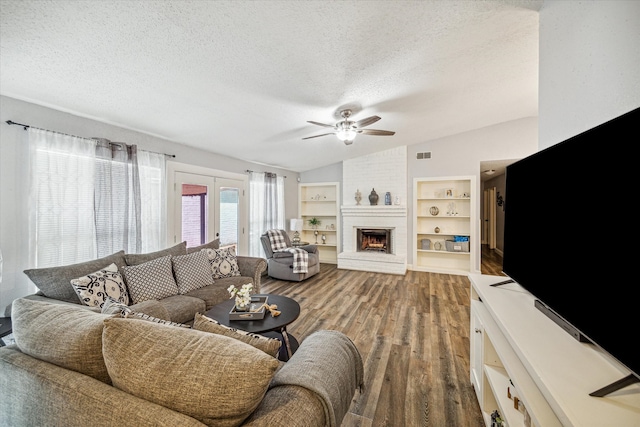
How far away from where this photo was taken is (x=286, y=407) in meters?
0.85

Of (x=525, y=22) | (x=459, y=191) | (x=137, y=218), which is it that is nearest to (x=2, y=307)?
(x=137, y=218)

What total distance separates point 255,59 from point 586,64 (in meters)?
2.03

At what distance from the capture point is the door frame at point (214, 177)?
356 centimetres

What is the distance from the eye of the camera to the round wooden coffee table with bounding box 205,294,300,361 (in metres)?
1.96

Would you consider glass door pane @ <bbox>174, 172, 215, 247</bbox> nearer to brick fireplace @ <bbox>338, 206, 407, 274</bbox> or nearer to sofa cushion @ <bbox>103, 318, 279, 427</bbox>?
brick fireplace @ <bbox>338, 206, 407, 274</bbox>

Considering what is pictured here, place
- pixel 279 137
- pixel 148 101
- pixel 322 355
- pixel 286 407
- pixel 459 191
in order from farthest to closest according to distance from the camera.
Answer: pixel 459 191 → pixel 279 137 → pixel 148 101 → pixel 322 355 → pixel 286 407

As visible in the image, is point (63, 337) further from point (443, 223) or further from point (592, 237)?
point (443, 223)

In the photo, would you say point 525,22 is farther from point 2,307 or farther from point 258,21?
point 2,307

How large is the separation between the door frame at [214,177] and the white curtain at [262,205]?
15 cm

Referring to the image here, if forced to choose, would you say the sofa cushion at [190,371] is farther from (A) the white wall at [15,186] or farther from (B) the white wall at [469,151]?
(B) the white wall at [469,151]

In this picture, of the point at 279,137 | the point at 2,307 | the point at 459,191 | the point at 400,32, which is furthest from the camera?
the point at 459,191

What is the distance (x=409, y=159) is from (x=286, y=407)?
5460mm

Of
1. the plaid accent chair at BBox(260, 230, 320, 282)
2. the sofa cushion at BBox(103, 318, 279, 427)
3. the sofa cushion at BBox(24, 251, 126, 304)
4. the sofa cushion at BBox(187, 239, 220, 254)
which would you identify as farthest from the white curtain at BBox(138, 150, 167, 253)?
the sofa cushion at BBox(103, 318, 279, 427)

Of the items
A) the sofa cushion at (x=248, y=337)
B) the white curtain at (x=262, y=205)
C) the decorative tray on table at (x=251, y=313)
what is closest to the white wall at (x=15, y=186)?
the decorative tray on table at (x=251, y=313)
